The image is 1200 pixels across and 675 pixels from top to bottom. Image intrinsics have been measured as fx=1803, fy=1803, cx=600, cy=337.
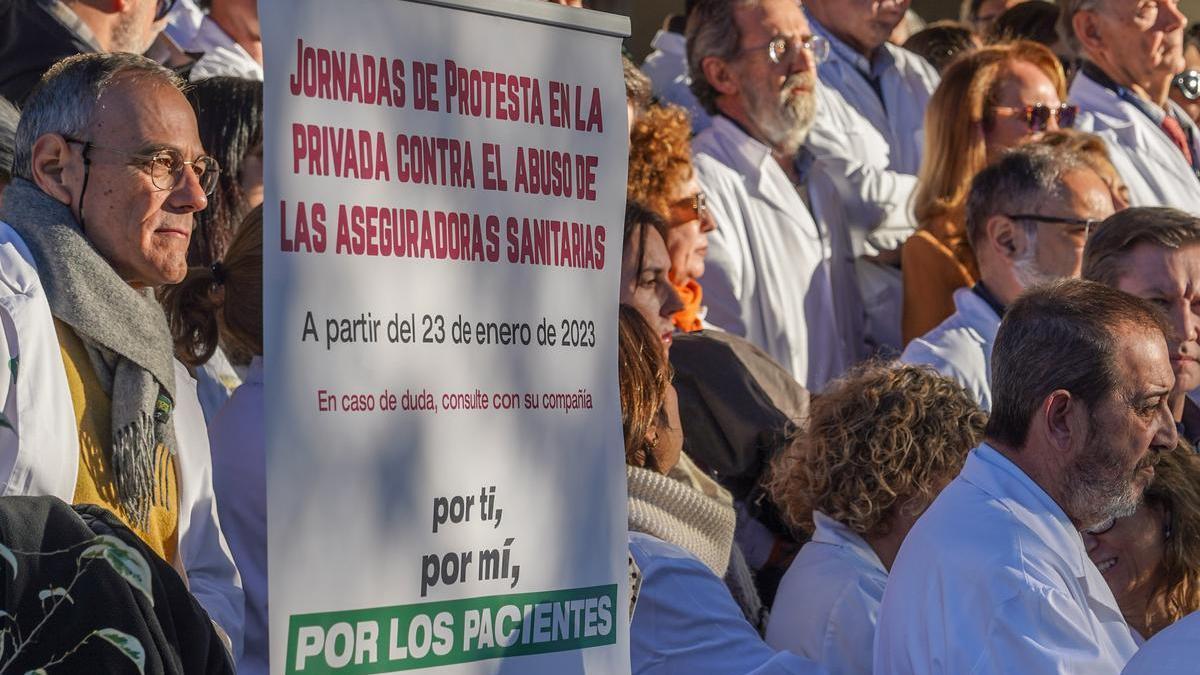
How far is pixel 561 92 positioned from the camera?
307cm

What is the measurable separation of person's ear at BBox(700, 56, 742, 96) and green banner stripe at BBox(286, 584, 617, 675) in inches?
158

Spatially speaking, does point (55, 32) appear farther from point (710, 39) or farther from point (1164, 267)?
point (1164, 267)

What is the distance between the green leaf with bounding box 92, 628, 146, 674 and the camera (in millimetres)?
2375

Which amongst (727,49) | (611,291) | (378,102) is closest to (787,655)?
(611,291)

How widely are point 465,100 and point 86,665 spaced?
3.49 ft

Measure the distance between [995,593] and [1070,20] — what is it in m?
4.99

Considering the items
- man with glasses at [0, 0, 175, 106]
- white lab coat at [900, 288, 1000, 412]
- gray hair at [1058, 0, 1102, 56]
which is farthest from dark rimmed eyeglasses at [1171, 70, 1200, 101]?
man with glasses at [0, 0, 175, 106]

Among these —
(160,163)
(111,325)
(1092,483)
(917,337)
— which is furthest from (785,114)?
(111,325)

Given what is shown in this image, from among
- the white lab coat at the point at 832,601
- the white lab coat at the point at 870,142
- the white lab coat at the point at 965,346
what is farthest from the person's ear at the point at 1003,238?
the white lab coat at the point at 832,601

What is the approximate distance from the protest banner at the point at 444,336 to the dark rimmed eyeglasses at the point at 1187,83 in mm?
6188

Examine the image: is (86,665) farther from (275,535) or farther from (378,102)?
(378,102)

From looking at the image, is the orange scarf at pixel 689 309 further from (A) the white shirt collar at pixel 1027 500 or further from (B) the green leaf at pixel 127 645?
(B) the green leaf at pixel 127 645

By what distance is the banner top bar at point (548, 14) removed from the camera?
114 inches

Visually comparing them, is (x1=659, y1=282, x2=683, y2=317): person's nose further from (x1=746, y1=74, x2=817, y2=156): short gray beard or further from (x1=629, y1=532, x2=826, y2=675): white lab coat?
(x1=746, y1=74, x2=817, y2=156): short gray beard
